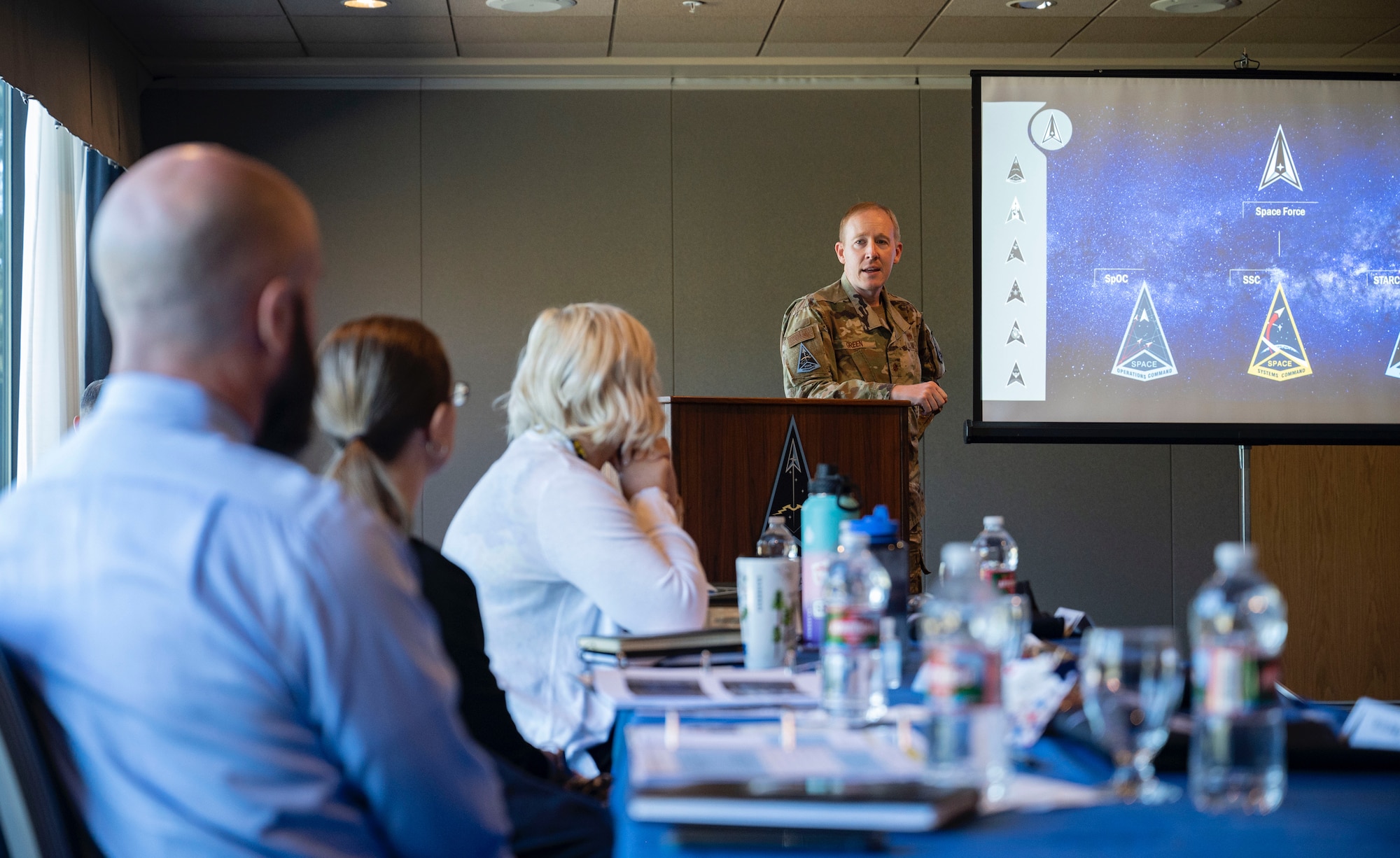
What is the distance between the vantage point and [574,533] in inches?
71.5

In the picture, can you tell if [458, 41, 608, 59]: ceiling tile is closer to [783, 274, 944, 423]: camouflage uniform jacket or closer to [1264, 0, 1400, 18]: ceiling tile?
[783, 274, 944, 423]: camouflage uniform jacket

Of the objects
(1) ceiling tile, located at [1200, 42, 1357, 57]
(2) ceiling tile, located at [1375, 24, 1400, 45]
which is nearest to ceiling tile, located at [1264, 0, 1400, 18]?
(2) ceiling tile, located at [1375, 24, 1400, 45]

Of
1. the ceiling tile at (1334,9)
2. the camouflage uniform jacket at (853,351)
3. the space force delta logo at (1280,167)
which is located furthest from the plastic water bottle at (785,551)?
the ceiling tile at (1334,9)

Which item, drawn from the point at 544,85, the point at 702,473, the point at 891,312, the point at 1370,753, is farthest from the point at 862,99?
the point at 1370,753

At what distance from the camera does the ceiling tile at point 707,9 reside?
5.09 meters

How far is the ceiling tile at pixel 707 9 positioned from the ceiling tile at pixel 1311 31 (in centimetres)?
217

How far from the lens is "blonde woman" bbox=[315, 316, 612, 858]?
1.51 metres

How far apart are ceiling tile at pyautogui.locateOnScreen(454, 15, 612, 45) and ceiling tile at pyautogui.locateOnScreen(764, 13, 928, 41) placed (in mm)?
786

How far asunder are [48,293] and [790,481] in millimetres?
2924

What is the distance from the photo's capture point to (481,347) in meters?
5.85

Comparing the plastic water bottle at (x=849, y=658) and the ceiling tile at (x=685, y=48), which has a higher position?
the ceiling tile at (x=685, y=48)

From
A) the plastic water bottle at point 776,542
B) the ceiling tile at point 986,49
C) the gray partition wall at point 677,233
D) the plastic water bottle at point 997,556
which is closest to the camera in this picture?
the plastic water bottle at point 997,556

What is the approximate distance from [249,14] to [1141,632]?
16.6 ft

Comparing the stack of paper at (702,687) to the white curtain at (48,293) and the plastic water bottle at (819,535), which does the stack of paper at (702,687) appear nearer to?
the plastic water bottle at (819,535)
